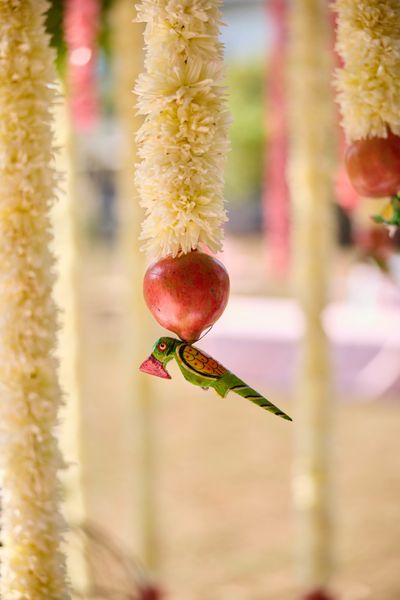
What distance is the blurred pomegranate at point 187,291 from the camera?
0.66 meters

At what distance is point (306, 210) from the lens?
1.58 metres

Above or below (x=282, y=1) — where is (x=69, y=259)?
below

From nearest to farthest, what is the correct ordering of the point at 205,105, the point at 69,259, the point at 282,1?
the point at 205,105, the point at 69,259, the point at 282,1

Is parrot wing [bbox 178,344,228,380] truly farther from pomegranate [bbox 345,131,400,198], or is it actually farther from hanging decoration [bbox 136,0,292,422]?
pomegranate [bbox 345,131,400,198]

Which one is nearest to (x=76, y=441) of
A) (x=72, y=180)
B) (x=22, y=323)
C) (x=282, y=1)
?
(x=72, y=180)

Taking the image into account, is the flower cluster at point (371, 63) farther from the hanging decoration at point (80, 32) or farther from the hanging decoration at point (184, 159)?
the hanging decoration at point (80, 32)

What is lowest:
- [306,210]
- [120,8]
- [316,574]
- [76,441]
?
[316,574]

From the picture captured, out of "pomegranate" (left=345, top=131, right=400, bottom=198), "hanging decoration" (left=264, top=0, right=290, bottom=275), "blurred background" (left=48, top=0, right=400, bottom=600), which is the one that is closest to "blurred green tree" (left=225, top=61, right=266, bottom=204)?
"blurred background" (left=48, top=0, right=400, bottom=600)

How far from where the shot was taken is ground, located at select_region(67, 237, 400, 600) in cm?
219

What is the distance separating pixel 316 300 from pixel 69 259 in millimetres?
541

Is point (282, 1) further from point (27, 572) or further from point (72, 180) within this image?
point (27, 572)

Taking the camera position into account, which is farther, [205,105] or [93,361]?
[93,361]

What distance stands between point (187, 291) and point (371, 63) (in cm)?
31

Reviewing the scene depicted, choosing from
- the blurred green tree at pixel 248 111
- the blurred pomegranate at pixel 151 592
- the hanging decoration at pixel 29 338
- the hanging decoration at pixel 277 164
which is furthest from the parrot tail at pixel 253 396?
the blurred green tree at pixel 248 111
